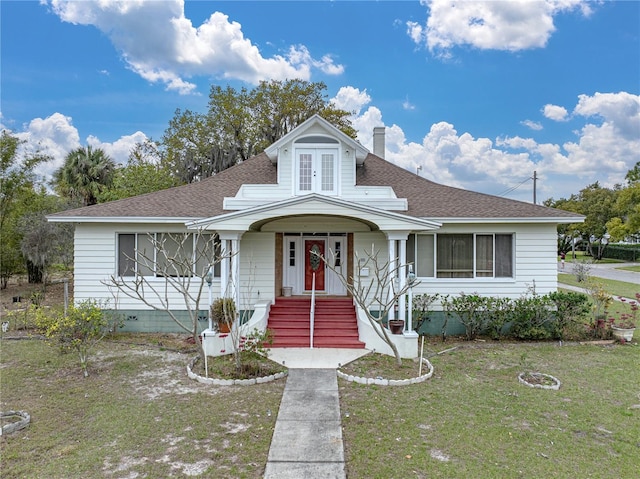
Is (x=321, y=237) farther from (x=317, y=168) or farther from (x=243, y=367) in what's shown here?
(x=243, y=367)

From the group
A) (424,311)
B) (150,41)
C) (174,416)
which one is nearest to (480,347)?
(424,311)

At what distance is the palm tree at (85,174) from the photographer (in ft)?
83.3

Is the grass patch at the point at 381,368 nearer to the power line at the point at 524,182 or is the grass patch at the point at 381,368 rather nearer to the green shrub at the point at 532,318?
the green shrub at the point at 532,318

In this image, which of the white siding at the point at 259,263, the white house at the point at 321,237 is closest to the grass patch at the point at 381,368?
the white house at the point at 321,237

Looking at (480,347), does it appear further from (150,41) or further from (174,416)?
(150,41)

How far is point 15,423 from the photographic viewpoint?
5215 mm

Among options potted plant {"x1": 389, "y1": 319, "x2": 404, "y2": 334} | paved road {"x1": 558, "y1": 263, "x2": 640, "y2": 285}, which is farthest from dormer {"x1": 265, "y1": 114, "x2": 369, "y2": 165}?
paved road {"x1": 558, "y1": 263, "x2": 640, "y2": 285}

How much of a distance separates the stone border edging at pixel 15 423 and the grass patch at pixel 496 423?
458 centimetres

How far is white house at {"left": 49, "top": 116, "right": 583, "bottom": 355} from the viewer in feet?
36.1

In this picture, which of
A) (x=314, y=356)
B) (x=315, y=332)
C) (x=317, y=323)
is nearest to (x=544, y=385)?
(x=314, y=356)

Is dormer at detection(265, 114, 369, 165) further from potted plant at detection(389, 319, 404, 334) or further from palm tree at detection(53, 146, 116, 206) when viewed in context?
palm tree at detection(53, 146, 116, 206)

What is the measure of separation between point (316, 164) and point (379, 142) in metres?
4.81

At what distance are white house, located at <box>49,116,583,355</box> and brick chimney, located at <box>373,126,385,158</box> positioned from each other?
3678 millimetres

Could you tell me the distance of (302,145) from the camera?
12.2m
